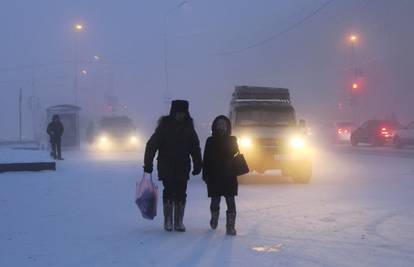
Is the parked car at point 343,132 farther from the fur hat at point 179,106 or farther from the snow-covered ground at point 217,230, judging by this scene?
the fur hat at point 179,106

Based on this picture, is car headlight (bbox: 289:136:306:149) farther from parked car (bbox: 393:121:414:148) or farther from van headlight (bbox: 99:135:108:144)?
van headlight (bbox: 99:135:108:144)

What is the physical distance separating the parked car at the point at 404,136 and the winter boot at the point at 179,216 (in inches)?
1138

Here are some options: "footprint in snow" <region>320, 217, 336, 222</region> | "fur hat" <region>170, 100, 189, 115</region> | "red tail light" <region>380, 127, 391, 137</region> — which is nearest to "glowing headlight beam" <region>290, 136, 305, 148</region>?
"footprint in snow" <region>320, 217, 336, 222</region>

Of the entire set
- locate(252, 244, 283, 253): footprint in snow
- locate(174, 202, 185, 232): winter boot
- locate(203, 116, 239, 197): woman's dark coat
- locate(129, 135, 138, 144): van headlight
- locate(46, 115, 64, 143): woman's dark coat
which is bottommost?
locate(252, 244, 283, 253): footprint in snow

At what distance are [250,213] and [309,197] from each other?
2.69 m

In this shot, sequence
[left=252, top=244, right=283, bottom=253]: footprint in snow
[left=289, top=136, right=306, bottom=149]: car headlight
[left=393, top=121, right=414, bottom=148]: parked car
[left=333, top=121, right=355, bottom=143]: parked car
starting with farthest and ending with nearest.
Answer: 1. [left=333, top=121, right=355, bottom=143]: parked car
2. [left=393, top=121, right=414, bottom=148]: parked car
3. [left=289, top=136, right=306, bottom=149]: car headlight
4. [left=252, top=244, right=283, bottom=253]: footprint in snow

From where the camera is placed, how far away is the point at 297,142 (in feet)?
53.7

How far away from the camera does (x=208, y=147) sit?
9.00 m

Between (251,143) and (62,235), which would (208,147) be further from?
(251,143)

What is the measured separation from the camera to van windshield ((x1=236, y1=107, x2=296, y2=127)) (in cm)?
1691

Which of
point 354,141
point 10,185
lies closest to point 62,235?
point 10,185

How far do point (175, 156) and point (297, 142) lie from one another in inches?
313

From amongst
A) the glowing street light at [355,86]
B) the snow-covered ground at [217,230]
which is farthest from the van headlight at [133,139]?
the glowing street light at [355,86]

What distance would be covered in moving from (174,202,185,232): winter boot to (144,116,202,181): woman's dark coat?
14.5 inches
